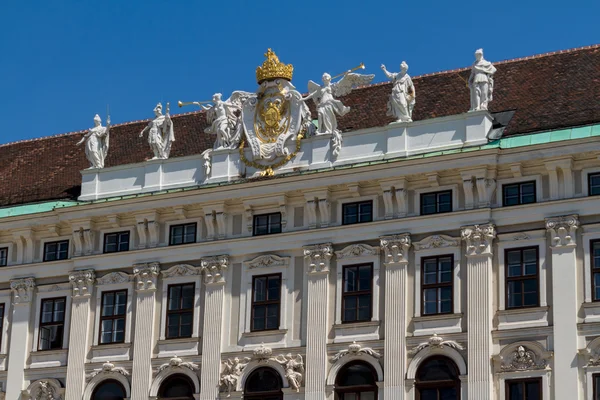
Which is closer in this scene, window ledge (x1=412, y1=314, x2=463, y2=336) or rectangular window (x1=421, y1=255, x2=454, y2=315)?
window ledge (x1=412, y1=314, x2=463, y2=336)

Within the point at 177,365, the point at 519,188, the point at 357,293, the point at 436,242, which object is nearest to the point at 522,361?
the point at 436,242

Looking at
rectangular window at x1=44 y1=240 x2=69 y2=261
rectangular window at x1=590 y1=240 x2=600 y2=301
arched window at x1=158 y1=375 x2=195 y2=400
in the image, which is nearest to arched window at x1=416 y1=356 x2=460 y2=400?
rectangular window at x1=590 y1=240 x2=600 y2=301

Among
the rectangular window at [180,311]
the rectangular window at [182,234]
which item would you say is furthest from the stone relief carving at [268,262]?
the rectangular window at [182,234]

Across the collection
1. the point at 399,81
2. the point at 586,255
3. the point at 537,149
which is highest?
the point at 399,81

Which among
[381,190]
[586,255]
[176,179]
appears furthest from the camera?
[176,179]

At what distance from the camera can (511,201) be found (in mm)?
40750

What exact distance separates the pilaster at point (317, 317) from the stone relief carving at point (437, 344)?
2.70 meters

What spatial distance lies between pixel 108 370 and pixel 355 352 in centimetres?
778

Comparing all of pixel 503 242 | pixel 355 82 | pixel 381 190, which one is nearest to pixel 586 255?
pixel 503 242

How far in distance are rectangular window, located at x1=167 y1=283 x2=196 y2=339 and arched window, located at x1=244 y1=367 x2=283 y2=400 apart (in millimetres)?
2567

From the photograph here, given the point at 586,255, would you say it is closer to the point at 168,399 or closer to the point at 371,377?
the point at 371,377

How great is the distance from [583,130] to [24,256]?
17.5 metres

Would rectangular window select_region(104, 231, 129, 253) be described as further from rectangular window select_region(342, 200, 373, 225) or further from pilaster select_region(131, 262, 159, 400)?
rectangular window select_region(342, 200, 373, 225)

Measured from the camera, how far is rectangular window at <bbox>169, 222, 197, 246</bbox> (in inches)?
1772
